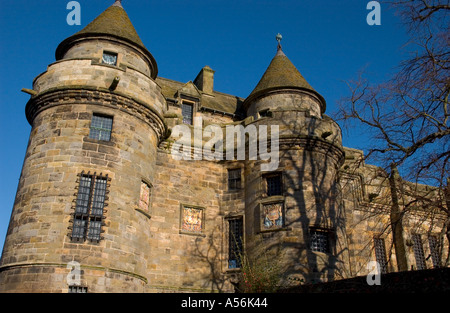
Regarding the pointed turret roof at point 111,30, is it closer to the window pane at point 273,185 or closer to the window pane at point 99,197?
the window pane at point 99,197

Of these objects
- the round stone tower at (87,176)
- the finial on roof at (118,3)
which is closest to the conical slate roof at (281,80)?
the round stone tower at (87,176)

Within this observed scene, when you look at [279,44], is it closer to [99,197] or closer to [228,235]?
[228,235]

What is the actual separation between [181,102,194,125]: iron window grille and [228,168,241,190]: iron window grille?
374cm

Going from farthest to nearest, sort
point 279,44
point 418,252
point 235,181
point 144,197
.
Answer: point 279,44 → point 418,252 → point 235,181 → point 144,197

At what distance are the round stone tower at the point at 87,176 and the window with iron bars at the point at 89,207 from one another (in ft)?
0.10

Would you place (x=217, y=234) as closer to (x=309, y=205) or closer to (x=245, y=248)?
(x=245, y=248)

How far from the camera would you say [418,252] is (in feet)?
76.8

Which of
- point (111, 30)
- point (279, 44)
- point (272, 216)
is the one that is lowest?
point (272, 216)

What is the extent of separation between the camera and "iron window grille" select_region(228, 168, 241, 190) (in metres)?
19.1

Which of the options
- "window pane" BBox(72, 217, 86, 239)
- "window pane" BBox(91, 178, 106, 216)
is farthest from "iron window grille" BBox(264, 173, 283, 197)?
"window pane" BBox(72, 217, 86, 239)

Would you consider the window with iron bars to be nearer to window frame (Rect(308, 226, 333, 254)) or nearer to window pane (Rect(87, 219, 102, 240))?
window pane (Rect(87, 219, 102, 240))

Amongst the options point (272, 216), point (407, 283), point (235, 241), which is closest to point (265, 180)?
point (272, 216)

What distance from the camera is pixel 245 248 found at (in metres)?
17.3

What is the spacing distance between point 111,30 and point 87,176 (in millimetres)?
6787
